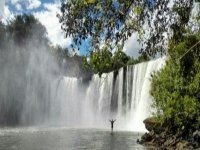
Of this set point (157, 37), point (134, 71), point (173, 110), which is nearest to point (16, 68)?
point (134, 71)

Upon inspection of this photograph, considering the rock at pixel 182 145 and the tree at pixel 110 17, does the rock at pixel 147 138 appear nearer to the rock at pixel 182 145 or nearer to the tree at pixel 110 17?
the rock at pixel 182 145

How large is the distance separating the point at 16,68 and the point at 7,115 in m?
9.39

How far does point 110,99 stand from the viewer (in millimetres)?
72375

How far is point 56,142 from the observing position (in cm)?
3981

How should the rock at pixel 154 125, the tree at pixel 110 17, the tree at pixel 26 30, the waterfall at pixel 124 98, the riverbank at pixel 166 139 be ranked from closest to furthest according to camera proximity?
the tree at pixel 110 17
the riverbank at pixel 166 139
the rock at pixel 154 125
the waterfall at pixel 124 98
the tree at pixel 26 30

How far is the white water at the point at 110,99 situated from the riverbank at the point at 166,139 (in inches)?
651

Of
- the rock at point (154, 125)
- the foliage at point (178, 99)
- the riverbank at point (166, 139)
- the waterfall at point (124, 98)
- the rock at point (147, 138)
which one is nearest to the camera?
the riverbank at point (166, 139)

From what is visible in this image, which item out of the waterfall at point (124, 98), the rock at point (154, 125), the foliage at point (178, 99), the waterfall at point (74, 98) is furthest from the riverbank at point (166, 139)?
the waterfall at point (74, 98)

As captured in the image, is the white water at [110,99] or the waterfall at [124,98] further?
the white water at [110,99]

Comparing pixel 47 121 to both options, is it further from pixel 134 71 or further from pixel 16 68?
pixel 134 71

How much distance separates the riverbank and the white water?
651 inches

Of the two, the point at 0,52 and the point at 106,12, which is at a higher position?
the point at 0,52

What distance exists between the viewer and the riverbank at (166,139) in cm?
3359

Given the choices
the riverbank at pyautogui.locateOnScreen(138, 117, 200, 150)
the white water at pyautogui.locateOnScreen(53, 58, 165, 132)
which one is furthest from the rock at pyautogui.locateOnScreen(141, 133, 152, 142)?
the white water at pyautogui.locateOnScreen(53, 58, 165, 132)
